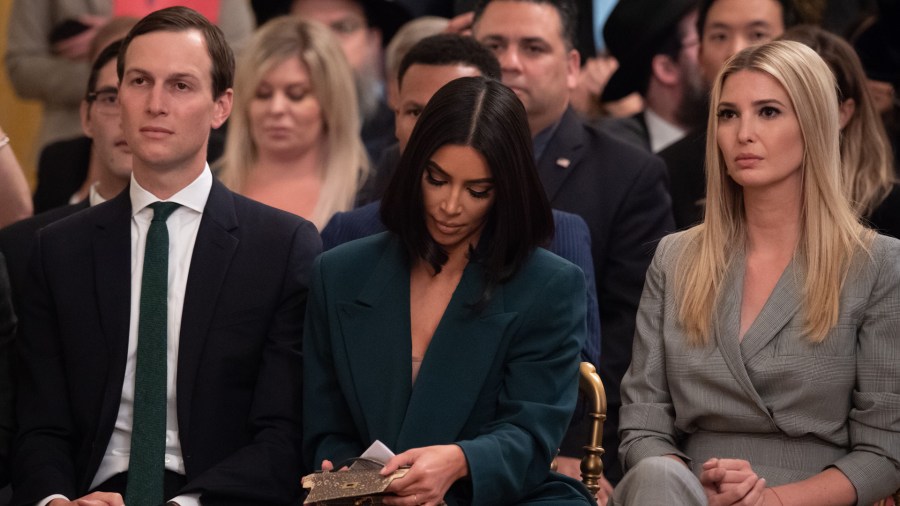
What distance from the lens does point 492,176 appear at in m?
3.46

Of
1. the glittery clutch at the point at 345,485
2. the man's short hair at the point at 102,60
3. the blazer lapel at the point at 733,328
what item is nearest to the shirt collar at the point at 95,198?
the man's short hair at the point at 102,60

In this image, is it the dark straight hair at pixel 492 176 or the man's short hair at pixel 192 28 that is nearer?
the dark straight hair at pixel 492 176

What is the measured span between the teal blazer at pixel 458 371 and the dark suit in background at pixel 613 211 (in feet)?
4.26

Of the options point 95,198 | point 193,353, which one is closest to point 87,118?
point 95,198

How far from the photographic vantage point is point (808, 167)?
12.4 feet

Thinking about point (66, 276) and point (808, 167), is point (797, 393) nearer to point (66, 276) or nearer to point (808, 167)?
point (808, 167)

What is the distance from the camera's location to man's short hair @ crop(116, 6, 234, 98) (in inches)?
150

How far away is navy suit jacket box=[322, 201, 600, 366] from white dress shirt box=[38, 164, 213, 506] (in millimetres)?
648

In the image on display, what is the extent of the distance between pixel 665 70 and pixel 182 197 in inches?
124

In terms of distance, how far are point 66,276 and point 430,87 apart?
139cm

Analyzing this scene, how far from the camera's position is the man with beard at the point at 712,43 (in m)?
5.54

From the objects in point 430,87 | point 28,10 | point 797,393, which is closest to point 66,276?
point 430,87

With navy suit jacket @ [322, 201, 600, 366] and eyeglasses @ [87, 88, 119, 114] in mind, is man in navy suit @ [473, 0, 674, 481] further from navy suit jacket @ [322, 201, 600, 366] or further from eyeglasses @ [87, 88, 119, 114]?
eyeglasses @ [87, 88, 119, 114]

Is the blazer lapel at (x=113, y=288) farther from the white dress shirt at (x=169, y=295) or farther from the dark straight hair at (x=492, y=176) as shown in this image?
the dark straight hair at (x=492, y=176)
